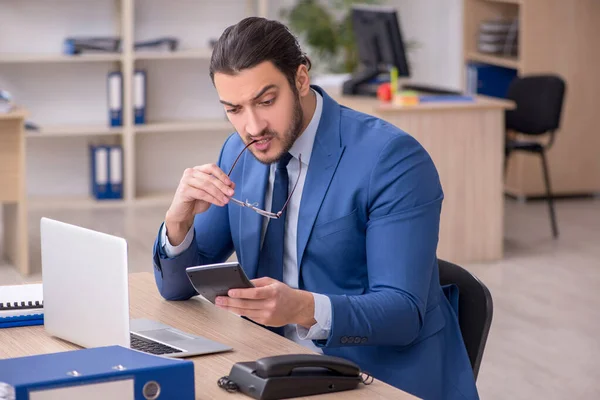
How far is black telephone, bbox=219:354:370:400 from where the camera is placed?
1.63 metres

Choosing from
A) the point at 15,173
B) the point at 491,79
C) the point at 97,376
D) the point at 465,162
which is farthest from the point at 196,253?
the point at 491,79

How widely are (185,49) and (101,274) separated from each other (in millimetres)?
5523

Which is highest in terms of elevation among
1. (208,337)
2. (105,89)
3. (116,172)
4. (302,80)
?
(302,80)

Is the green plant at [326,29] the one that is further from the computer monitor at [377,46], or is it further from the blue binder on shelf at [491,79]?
the computer monitor at [377,46]

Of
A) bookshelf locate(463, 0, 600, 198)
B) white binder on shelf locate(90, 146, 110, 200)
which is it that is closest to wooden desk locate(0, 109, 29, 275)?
white binder on shelf locate(90, 146, 110, 200)

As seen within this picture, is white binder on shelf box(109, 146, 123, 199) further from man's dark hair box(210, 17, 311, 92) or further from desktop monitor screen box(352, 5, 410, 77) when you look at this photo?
man's dark hair box(210, 17, 311, 92)

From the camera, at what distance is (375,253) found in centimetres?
201

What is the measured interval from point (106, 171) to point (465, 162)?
255 centimetres

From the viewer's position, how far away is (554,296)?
15.9 feet

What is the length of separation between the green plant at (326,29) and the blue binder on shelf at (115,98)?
1.26 meters

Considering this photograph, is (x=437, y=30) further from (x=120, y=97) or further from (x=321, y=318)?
(x=321, y=318)

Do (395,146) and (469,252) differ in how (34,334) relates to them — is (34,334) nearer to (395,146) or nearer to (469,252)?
(395,146)

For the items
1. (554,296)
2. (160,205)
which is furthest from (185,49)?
(554,296)

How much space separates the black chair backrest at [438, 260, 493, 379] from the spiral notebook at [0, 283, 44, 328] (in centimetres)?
86
